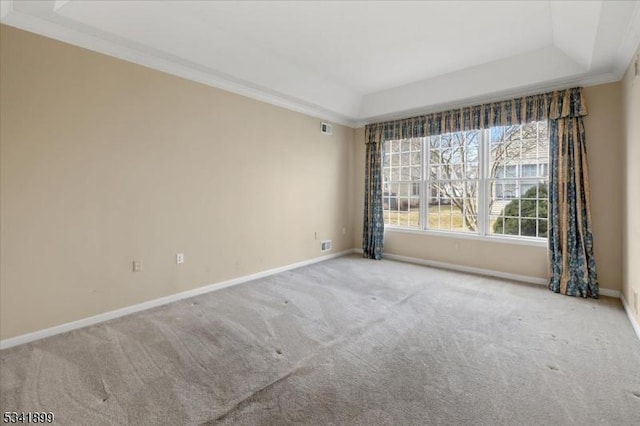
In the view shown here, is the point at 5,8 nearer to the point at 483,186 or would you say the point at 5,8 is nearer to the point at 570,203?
the point at 483,186

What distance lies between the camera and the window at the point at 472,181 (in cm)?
426

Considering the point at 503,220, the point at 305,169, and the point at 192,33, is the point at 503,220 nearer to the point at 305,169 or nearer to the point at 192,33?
the point at 305,169

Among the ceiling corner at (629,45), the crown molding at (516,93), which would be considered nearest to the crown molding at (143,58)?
the crown molding at (516,93)

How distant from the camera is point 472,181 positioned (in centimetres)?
480

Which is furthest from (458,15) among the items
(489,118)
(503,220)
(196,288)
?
(196,288)

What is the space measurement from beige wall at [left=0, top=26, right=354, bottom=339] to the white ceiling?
0.82ft

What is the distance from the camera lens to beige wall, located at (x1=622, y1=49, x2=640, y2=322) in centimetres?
276

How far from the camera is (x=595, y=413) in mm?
1714

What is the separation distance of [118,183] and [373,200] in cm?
399

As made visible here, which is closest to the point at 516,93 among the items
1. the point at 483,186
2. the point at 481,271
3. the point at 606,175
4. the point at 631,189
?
the point at 483,186

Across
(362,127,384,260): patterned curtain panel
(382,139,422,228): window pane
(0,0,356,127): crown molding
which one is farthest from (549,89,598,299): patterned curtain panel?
(0,0,356,127): crown molding

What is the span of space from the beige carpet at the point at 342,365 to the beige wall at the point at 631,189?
341mm

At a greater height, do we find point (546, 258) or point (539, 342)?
point (546, 258)

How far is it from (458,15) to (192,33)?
8.43 feet
